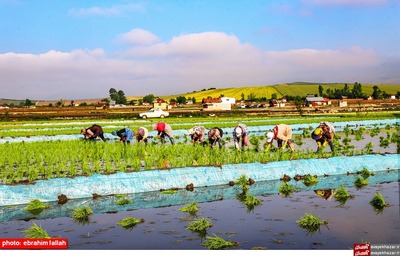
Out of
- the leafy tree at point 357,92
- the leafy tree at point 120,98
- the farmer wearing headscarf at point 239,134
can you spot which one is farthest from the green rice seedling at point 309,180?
the leafy tree at point 120,98

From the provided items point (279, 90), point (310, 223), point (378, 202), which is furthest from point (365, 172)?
point (279, 90)

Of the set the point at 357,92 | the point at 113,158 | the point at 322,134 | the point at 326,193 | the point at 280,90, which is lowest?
the point at 326,193

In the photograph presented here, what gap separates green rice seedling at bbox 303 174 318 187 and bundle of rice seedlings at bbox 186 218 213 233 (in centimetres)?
394

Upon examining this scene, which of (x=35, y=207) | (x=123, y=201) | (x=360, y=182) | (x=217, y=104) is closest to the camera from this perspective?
(x=35, y=207)

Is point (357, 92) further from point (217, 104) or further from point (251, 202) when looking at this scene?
point (251, 202)

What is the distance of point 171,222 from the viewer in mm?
6871

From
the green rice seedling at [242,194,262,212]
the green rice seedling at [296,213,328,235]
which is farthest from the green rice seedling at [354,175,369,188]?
the green rice seedling at [296,213,328,235]

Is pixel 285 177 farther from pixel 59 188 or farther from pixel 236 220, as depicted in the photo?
pixel 59 188

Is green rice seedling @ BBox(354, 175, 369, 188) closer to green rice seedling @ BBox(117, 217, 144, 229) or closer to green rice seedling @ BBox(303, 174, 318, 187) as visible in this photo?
green rice seedling @ BBox(303, 174, 318, 187)

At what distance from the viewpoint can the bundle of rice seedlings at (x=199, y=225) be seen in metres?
6.36

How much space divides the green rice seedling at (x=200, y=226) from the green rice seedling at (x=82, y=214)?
1651 mm

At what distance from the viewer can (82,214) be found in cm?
721

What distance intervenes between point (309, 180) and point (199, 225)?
4351mm

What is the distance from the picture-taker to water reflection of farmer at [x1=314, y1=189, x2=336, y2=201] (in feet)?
27.8
